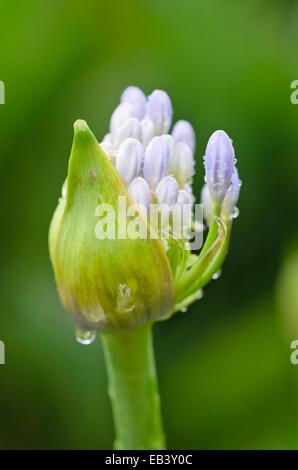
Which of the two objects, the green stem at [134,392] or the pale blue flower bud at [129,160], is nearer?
the pale blue flower bud at [129,160]

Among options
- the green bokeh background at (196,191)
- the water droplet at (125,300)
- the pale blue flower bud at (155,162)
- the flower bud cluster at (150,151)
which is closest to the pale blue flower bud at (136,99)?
the flower bud cluster at (150,151)

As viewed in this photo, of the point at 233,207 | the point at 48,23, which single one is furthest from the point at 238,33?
the point at 233,207

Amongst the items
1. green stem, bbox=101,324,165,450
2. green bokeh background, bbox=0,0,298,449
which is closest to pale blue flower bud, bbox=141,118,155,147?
green stem, bbox=101,324,165,450

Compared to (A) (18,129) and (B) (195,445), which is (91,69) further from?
(B) (195,445)

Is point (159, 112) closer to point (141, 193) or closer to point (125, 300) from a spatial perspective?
point (141, 193)

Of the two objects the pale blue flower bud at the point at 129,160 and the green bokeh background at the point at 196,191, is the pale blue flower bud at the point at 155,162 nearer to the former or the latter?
the pale blue flower bud at the point at 129,160
